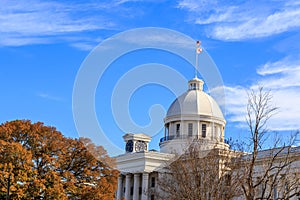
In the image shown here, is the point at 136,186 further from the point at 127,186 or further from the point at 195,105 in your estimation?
the point at 195,105

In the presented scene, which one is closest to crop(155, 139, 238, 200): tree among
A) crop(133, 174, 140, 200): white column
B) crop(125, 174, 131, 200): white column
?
crop(133, 174, 140, 200): white column

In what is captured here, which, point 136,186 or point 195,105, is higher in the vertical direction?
point 195,105

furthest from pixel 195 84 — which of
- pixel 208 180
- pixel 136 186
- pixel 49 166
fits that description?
pixel 208 180

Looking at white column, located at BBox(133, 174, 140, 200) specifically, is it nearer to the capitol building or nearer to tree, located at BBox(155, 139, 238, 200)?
the capitol building

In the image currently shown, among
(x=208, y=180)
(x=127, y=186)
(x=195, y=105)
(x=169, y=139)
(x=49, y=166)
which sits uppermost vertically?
(x=195, y=105)

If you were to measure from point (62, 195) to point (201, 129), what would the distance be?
34369 mm

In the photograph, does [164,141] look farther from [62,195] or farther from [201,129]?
[62,195]

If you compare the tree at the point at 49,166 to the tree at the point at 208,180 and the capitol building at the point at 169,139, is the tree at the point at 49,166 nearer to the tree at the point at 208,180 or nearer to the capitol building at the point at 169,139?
the tree at the point at 208,180

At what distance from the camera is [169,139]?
7738 centimetres

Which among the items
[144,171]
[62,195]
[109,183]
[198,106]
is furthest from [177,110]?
[62,195]

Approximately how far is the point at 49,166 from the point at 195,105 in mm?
34434

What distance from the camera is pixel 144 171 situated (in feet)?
235

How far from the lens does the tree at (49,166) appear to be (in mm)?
44250

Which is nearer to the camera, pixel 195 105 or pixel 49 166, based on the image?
pixel 49 166
